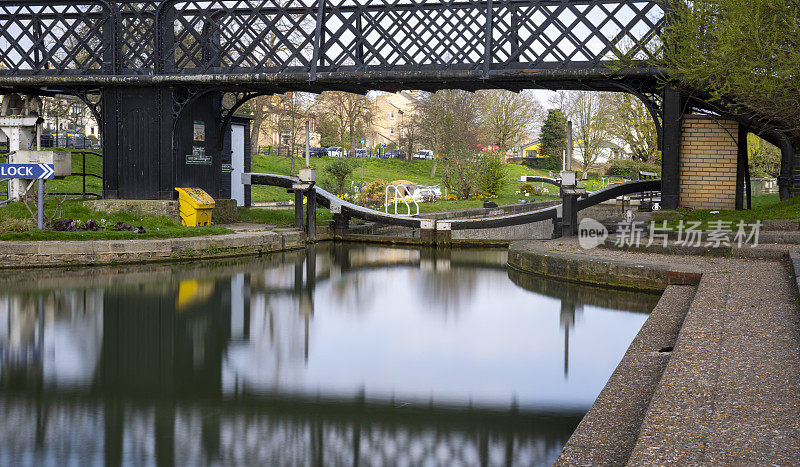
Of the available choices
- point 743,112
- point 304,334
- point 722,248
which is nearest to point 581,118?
point 743,112

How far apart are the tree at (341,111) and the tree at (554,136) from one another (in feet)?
47.1

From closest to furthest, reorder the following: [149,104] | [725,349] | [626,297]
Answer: [725,349]
[626,297]
[149,104]

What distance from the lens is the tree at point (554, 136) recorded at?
6688 centimetres

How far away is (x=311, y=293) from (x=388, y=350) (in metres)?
4.99

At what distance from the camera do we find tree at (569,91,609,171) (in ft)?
189

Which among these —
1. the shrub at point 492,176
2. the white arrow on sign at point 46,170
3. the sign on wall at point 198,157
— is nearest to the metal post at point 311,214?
the sign on wall at point 198,157

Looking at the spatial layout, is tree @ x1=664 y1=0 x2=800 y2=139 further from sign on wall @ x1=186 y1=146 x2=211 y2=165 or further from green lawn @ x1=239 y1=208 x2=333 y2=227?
sign on wall @ x1=186 y1=146 x2=211 y2=165

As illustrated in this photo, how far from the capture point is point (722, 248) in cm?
1463

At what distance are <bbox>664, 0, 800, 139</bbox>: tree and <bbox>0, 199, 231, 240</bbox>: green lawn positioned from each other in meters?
10.9

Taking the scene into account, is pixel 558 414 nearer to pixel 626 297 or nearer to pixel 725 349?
pixel 725 349

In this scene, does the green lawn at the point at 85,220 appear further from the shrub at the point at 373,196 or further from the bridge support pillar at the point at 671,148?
the shrub at the point at 373,196

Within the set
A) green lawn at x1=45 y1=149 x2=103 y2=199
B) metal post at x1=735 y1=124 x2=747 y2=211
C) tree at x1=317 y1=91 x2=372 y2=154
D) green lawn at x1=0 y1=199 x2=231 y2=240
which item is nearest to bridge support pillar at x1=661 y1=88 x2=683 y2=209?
metal post at x1=735 y1=124 x2=747 y2=211

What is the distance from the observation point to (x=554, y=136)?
67.6 m

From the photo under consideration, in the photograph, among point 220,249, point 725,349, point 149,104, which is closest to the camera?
point 725,349
